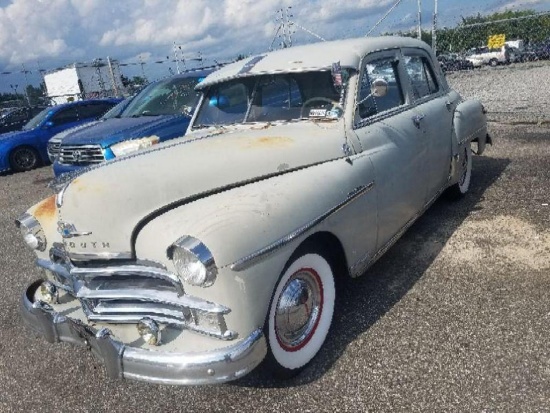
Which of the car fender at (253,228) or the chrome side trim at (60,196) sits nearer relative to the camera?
the car fender at (253,228)

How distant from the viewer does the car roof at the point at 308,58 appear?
135 inches

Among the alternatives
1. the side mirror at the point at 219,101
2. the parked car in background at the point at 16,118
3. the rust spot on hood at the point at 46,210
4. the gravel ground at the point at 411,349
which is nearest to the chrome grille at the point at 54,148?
the gravel ground at the point at 411,349

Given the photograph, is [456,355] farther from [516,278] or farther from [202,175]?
[202,175]

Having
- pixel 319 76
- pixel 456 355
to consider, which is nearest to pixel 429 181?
pixel 319 76

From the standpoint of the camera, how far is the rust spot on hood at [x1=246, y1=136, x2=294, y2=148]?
297cm

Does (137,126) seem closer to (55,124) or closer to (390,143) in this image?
(390,143)

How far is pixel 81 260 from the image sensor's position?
8.11ft

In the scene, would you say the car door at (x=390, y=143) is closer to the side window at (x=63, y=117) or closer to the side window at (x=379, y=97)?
the side window at (x=379, y=97)

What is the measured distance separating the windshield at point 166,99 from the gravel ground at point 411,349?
352cm

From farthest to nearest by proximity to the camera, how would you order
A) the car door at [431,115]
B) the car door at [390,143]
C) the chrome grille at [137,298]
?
the car door at [431,115], the car door at [390,143], the chrome grille at [137,298]

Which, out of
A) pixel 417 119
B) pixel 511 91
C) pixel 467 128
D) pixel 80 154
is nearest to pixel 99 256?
pixel 417 119

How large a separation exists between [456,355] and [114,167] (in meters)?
2.23

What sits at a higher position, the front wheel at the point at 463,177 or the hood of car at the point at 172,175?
the hood of car at the point at 172,175

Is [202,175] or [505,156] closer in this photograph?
[202,175]
